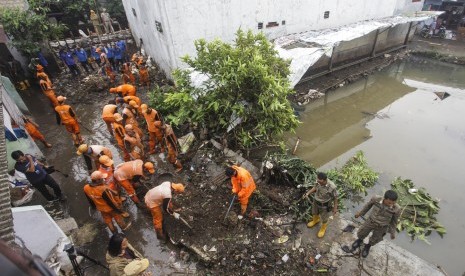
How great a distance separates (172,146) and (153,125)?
849mm

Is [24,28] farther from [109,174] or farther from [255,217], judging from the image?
[255,217]

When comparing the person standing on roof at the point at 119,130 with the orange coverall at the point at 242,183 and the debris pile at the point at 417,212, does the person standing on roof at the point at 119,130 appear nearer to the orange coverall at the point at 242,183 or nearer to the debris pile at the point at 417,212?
the orange coverall at the point at 242,183

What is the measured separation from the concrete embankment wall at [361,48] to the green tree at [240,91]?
6.89 metres

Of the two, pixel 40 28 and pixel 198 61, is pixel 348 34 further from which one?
pixel 40 28

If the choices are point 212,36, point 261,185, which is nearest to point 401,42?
point 212,36

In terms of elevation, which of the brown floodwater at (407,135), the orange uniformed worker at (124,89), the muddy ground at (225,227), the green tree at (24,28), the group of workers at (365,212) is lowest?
the brown floodwater at (407,135)

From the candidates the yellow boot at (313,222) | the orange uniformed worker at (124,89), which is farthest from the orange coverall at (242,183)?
the orange uniformed worker at (124,89)

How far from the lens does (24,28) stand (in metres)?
12.4

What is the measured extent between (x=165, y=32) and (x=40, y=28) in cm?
693

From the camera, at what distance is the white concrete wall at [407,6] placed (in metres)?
17.7

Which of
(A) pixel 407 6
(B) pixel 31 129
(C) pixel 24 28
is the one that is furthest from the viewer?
(A) pixel 407 6

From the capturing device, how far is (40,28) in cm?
1262

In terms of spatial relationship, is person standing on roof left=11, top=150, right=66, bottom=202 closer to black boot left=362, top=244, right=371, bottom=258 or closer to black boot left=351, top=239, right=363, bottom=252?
black boot left=351, top=239, right=363, bottom=252

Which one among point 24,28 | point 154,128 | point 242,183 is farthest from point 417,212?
point 24,28
